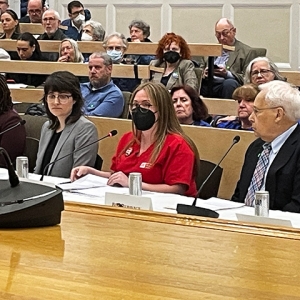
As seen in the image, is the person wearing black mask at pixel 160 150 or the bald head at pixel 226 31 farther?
the bald head at pixel 226 31

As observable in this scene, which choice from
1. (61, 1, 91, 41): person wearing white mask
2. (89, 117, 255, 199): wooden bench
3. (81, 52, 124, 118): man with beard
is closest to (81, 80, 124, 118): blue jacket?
(81, 52, 124, 118): man with beard

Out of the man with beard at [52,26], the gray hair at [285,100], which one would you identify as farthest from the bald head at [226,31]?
the gray hair at [285,100]

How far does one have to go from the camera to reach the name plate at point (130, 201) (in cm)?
247

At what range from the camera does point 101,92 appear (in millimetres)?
5418

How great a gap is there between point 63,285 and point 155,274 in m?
0.18

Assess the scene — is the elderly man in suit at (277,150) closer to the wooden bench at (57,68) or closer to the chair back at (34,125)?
the chair back at (34,125)

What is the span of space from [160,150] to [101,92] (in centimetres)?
204

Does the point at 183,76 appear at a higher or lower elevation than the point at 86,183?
higher

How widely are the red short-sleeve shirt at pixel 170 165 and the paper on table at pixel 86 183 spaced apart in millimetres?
193

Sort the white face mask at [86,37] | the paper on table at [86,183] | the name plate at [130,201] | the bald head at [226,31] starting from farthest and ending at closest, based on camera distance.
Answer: the white face mask at [86,37]
the bald head at [226,31]
the paper on table at [86,183]
the name plate at [130,201]

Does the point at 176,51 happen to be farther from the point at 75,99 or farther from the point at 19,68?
the point at 75,99

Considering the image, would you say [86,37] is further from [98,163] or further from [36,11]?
[98,163]

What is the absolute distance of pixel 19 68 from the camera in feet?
20.8

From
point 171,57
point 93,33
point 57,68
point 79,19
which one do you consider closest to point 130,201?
point 171,57
